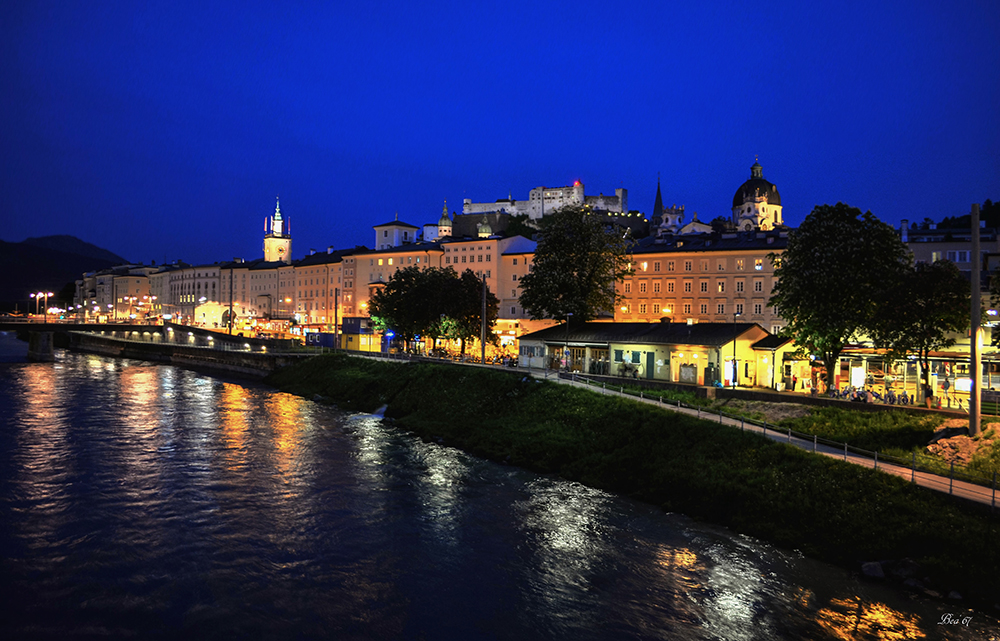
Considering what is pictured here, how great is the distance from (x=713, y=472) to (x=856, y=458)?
17.5 feet

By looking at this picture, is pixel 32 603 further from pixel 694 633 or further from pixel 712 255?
pixel 712 255

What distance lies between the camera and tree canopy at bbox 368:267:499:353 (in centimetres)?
6838

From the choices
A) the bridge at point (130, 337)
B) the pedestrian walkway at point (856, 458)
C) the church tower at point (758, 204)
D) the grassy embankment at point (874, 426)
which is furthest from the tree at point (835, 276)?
the church tower at point (758, 204)

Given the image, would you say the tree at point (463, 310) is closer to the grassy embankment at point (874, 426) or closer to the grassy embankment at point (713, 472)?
the grassy embankment at point (713, 472)

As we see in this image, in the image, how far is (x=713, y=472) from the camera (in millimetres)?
25344

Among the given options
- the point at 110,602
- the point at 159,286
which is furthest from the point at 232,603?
the point at 159,286

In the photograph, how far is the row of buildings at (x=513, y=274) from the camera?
7338 centimetres

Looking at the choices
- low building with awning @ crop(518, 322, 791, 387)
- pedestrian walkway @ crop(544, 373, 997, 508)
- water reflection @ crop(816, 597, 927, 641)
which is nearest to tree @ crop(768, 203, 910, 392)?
low building with awning @ crop(518, 322, 791, 387)

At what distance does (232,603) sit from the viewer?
16.6 metres

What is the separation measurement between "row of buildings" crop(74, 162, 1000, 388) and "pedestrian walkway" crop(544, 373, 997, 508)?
38.0ft

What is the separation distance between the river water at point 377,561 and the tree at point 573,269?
29581 mm

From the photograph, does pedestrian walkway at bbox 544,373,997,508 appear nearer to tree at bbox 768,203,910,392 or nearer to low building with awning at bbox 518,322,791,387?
low building with awning at bbox 518,322,791,387

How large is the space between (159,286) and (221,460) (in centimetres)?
19306

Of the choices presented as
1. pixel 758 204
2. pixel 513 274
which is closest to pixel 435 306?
pixel 513 274
